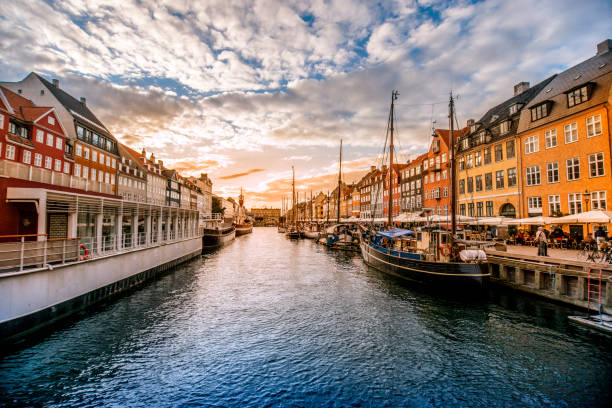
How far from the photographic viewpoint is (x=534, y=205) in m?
30.6

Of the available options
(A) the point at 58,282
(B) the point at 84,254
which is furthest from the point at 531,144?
(A) the point at 58,282

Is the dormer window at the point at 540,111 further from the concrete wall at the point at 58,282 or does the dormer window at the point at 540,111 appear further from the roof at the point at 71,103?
the roof at the point at 71,103

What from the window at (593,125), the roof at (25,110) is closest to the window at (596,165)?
the window at (593,125)

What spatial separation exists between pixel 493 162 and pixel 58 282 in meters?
43.4

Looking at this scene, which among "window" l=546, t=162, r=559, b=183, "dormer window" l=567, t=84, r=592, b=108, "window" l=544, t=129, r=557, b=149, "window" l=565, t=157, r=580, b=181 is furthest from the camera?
"window" l=544, t=129, r=557, b=149

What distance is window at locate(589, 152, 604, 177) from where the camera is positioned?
24.1m

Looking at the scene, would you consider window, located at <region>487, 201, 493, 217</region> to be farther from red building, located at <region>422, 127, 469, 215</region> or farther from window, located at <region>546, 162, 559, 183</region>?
red building, located at <region>422, 127, 469, 215</region>

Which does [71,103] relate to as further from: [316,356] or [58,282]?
[316,356]

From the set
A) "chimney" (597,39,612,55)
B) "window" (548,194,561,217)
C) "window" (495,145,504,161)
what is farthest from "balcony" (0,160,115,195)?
"chimney" (597,39,612,55)

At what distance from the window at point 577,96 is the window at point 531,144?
4299 millimetres

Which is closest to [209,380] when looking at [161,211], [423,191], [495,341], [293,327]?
[293,327]

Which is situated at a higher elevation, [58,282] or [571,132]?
[571,132]

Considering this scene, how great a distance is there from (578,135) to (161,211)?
39923 millimetres

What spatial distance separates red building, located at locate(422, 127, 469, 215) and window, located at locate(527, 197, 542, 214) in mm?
15950
